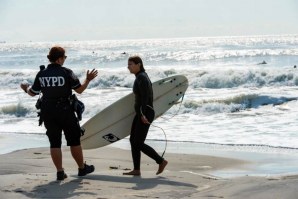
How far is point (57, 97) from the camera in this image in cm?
574

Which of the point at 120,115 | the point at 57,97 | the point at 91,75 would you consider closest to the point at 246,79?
the point at 120,115

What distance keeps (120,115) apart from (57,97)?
1.79m

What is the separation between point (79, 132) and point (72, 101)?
1.14ft

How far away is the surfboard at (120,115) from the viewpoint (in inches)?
291

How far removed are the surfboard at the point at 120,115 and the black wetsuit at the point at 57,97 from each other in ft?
5.32

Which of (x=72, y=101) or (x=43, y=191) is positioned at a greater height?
(x=72, y=101)

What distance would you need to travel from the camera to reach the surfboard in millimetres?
7398

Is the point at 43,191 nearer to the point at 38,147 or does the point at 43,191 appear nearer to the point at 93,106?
the point at 38,147

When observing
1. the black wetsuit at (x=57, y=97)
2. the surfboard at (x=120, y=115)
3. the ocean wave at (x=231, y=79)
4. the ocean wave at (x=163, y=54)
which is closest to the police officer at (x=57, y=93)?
the black wetsuit at (x=57, y=97)

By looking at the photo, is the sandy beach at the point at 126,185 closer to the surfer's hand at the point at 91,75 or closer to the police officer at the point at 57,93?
the police officer at the point at 57,93

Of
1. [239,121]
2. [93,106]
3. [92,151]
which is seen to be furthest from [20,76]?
[92,151]

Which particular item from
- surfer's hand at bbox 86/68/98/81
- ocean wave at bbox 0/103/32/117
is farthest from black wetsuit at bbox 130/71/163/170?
ocean wave at bbox 0/103/32/117

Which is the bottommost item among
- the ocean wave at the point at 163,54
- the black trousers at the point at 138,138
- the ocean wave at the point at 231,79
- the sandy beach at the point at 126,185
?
the ocean wave at the point at 163,54

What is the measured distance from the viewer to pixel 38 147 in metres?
10.1
